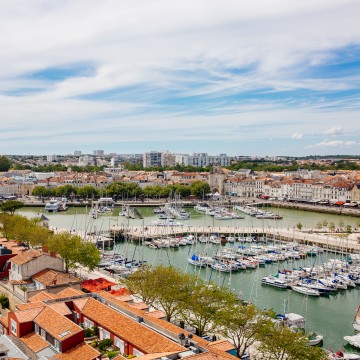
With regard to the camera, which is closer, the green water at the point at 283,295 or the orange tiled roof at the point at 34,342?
the orange tiled roof at the point at 34,342

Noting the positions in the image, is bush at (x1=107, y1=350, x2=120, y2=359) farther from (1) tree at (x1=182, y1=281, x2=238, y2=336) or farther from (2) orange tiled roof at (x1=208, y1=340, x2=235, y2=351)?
(1) tree at (x1=182, y1=281, x2=238, y2=336)

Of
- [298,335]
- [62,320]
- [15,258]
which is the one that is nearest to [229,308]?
[298,335]

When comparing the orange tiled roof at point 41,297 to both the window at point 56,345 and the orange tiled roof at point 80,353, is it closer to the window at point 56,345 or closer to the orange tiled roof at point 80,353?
the window at point 56,345

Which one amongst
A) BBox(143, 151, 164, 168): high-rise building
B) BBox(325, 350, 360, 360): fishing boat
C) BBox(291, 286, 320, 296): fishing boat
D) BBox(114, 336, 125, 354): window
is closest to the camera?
BBox(114, 336, 125, 354): window

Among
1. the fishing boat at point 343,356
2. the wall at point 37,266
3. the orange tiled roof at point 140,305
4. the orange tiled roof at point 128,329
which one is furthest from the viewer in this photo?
the wall at point 37,266

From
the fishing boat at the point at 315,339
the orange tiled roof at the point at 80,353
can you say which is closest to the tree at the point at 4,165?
the fishing boat at the point at 315,339

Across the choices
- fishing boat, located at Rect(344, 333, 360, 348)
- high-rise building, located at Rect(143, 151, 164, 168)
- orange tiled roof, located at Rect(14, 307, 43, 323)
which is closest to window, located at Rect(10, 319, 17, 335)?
orange tiled roof, located at Rect(14, 307, 43, 323)

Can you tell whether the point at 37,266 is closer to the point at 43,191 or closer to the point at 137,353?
the point at 137,353
